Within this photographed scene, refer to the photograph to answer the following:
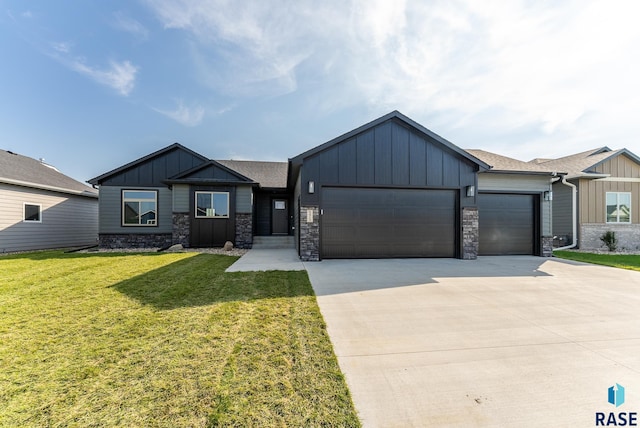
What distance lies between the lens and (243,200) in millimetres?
11211

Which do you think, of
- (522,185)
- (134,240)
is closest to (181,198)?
(134,240)

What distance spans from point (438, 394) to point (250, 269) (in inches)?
209

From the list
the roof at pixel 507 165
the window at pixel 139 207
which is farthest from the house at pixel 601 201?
the window at pixel 139 207

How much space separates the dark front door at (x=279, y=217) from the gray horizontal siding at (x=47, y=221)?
1008 centimetres

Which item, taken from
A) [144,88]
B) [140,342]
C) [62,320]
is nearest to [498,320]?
[140,342]

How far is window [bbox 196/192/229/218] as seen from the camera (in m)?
10.9

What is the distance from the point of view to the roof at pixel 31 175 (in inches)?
399

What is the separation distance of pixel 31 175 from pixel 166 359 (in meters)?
15.0

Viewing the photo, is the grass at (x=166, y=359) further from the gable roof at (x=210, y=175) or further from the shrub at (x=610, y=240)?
the shrub at (x=610, y=240)

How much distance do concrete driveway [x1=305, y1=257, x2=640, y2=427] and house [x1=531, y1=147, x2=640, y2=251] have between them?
8312 mm

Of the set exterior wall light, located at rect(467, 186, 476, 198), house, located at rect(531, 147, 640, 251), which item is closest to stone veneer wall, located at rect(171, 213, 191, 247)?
exterior wall light, located at rect(467, 186, 476, 198)

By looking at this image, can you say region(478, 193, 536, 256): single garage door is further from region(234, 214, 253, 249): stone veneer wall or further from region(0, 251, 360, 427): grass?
region(234, 214, 253, 249): stone veneer wall

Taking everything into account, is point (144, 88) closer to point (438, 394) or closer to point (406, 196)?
point (406, 196)

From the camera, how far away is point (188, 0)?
7164mm
